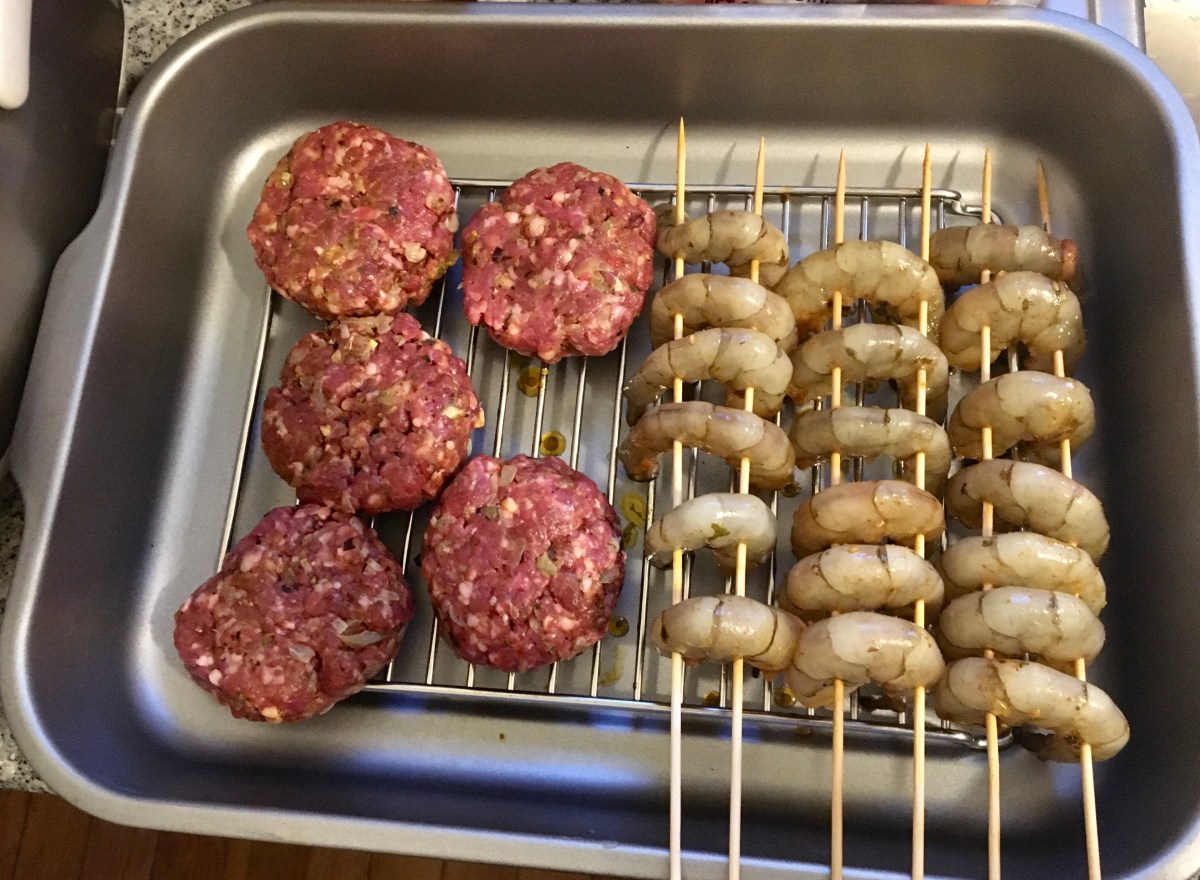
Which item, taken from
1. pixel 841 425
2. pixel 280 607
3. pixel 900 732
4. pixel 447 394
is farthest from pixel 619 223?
pixel 900 732

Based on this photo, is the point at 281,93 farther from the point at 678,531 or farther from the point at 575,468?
the point at 678,531

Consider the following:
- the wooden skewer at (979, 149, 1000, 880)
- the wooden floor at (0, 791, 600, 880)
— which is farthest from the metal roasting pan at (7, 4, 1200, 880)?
the wooden floor at (0, 791, 600, 880)

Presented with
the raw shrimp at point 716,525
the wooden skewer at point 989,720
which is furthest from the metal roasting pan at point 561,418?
the raw shrimp at point 716,525

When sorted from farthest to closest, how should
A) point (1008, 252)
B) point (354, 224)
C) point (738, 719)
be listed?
1. point (354, 224)
2. point (1008, 252)
3. point (738, 719)

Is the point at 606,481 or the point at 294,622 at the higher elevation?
the point at 606,481

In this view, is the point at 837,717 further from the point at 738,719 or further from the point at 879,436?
the point at 879,436

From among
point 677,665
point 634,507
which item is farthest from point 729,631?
point 634,507
